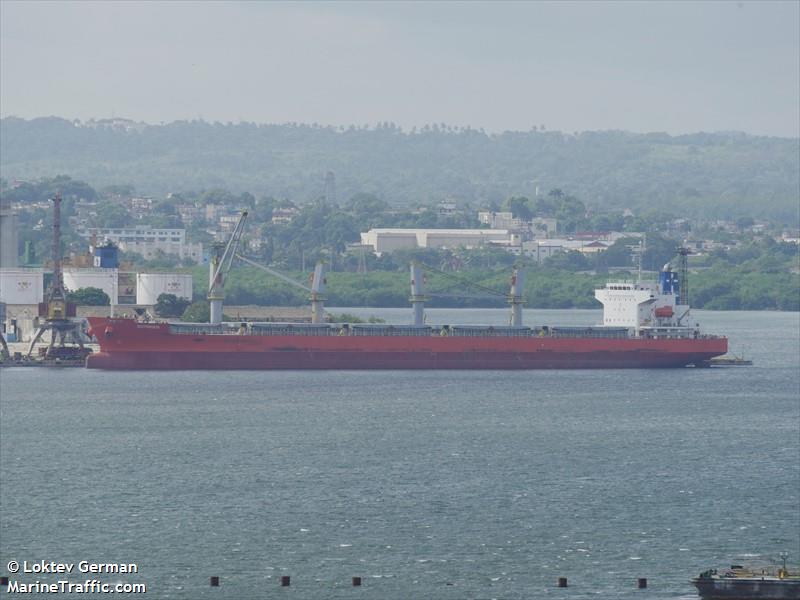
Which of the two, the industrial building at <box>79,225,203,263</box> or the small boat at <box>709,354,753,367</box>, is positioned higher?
the industrial building at <box>79,225,203,263</box>

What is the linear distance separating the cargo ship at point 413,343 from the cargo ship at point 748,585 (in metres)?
41.7

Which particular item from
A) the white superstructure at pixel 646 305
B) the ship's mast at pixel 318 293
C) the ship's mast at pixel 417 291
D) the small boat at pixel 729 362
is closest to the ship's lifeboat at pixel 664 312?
the white superstructure at pixel 646 305

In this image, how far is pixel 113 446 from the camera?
4566 cm

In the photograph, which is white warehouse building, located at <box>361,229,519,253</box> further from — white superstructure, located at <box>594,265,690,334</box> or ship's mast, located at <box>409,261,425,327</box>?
ship's mast, located at <box>409,261,425,327</box>

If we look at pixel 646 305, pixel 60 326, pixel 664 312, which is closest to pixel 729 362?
pixel 664 312

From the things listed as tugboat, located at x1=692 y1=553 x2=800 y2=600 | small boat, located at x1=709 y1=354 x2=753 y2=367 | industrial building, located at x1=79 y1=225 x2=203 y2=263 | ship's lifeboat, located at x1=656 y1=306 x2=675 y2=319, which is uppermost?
industrial building, located at x1=79 y1=225 x2=203 y2=263

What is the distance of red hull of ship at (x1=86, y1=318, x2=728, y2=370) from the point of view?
6806cm

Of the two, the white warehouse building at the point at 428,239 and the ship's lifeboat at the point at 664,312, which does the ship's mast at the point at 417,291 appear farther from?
the white warehouse building at the point at 428,239

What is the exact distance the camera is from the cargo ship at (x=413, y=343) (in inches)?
2685

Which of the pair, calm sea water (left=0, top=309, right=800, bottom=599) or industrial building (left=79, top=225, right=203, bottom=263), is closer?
calm sea water (left=0, top=309, right=800, bottom=599)

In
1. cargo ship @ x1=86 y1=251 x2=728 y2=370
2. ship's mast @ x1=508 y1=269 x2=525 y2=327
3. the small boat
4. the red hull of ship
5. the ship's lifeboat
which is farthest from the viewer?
the small boat

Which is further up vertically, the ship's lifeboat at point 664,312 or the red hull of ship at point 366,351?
the ship's lifeboat at point 664,312

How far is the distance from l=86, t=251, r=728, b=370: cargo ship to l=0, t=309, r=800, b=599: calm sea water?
3997 mm

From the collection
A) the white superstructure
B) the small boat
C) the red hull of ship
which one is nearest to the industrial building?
the white superstructure
